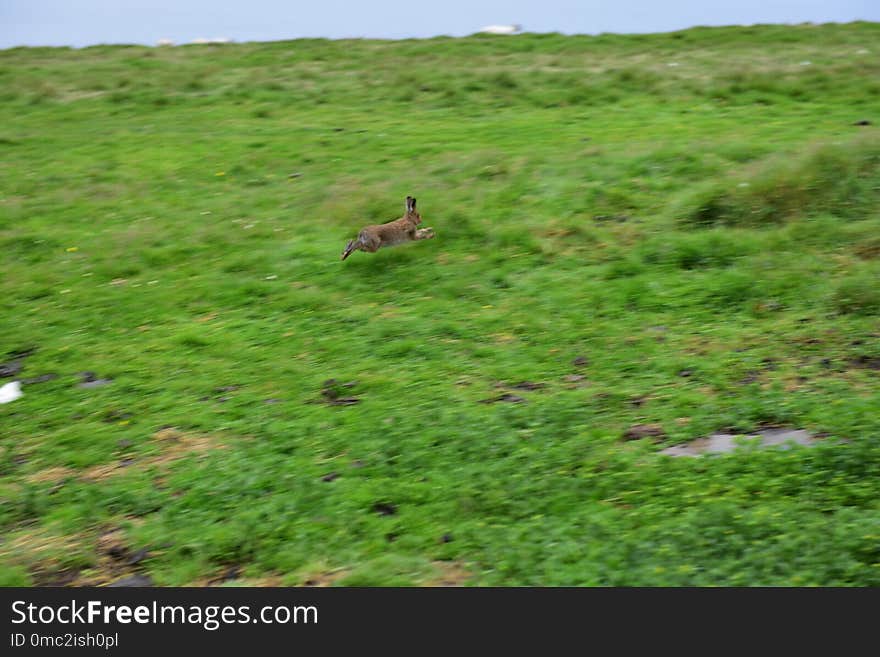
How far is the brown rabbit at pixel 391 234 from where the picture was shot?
1272 centimetres

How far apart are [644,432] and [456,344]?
2.79m

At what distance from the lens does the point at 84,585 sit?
727cm

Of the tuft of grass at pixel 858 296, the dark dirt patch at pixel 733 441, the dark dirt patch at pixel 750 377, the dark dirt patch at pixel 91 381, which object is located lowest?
the dark dirt patch at pixel 733 441

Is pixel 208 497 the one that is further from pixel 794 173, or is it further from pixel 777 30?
pixel 777 30

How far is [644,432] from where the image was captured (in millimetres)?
8367

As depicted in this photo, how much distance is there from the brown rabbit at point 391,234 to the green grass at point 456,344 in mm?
238

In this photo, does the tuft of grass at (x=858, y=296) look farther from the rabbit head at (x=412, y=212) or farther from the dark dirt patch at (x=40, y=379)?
the dark dirt patch at (x=40, y=379)

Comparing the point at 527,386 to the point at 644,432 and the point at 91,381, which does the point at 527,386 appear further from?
the point at 91,381

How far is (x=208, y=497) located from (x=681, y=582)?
12.3 ft

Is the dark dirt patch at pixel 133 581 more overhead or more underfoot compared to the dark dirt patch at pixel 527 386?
more underfoot

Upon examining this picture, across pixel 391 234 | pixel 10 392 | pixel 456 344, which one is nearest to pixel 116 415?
pixel 10 392

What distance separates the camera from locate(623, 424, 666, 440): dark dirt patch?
828 cm

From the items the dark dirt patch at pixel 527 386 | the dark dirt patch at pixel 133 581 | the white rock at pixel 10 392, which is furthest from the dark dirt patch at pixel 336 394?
the white rock at pixel 10 392

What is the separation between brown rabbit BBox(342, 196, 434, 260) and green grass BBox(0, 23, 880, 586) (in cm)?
24
